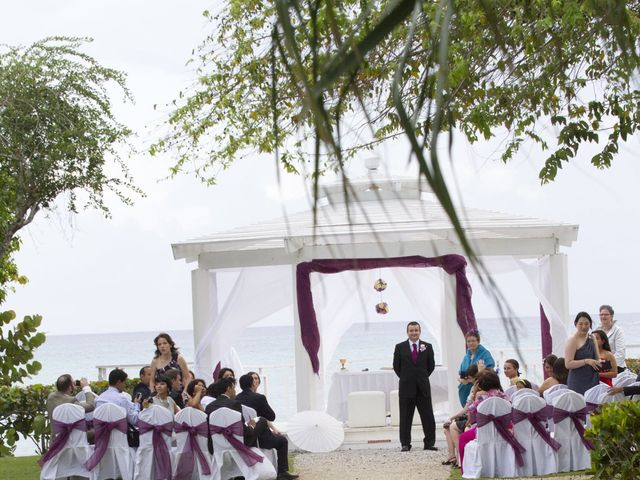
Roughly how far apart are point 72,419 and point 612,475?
5.35 m

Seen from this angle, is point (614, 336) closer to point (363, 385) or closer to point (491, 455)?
point (491, 455)

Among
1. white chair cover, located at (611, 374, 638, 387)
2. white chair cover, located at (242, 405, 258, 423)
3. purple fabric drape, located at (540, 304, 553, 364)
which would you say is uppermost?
purple fabric drape, located at (540, 304, 553, 364)

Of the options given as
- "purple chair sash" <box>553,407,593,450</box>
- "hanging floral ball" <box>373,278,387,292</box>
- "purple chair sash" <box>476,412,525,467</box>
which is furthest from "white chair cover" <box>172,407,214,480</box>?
"hanging floral ball" <box>373,278,387,292</box>

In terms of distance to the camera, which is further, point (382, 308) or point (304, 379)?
A: point (382, 308)

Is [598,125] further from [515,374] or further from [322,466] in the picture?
[322,466]

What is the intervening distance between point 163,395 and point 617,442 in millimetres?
4848

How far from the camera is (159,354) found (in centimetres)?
1180

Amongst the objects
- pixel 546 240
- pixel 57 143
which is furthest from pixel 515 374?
pixel 57 143

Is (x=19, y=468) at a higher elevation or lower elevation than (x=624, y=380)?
lower

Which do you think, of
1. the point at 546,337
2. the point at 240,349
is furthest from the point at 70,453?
the point at 240,349

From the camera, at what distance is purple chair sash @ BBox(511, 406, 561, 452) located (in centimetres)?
1052

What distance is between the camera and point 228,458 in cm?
1053

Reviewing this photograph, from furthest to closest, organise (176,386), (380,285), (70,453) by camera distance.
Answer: (380,285)
(176,386)
(70,453)

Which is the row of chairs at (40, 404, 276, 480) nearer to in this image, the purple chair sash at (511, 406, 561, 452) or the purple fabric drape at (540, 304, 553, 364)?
the purple chair sash at (511, 406, 561, 452)
